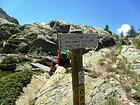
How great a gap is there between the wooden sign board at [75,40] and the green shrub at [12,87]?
5.91 meters

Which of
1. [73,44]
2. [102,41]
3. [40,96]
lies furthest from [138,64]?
[102,41]

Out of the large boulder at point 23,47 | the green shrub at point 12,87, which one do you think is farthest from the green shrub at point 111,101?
the large boulder at point 23,47

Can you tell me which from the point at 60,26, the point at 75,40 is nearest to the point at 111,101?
the point at 75,40

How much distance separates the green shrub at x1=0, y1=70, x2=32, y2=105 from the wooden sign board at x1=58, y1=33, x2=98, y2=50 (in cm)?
591

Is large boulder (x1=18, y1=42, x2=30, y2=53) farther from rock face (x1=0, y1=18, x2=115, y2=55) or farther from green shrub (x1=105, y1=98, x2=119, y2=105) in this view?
green shrub (x1=105, y1=98, x2=119, y2=105)

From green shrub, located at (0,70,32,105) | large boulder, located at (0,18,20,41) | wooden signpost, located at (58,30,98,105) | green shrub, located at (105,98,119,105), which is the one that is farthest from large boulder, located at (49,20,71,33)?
wooden signpost, located at (58,30,98,105)

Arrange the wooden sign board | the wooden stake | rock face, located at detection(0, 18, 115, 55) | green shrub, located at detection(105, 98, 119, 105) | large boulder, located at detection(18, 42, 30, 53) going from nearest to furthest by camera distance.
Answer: the wooden sign board
the wooden stake
green shrub, located at detection(105, 98, 119, 105)
large boulder, located at detection(18, 42, 30, 53)
rock face, located at detection(0, 18, 115, 55)

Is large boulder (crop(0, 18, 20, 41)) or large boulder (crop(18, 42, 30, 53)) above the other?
large boulder (crop(0, 18, 20, 41))

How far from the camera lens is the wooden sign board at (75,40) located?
24.7ft

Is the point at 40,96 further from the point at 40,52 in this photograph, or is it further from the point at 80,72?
the point at 40,52

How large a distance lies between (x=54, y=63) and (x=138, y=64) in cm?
655

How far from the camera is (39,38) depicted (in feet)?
152

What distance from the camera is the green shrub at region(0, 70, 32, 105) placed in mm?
13020

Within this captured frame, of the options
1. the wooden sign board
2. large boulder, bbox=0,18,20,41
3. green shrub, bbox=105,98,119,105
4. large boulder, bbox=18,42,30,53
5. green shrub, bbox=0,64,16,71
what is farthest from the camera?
large boulder, bbox=0,18,20,41
